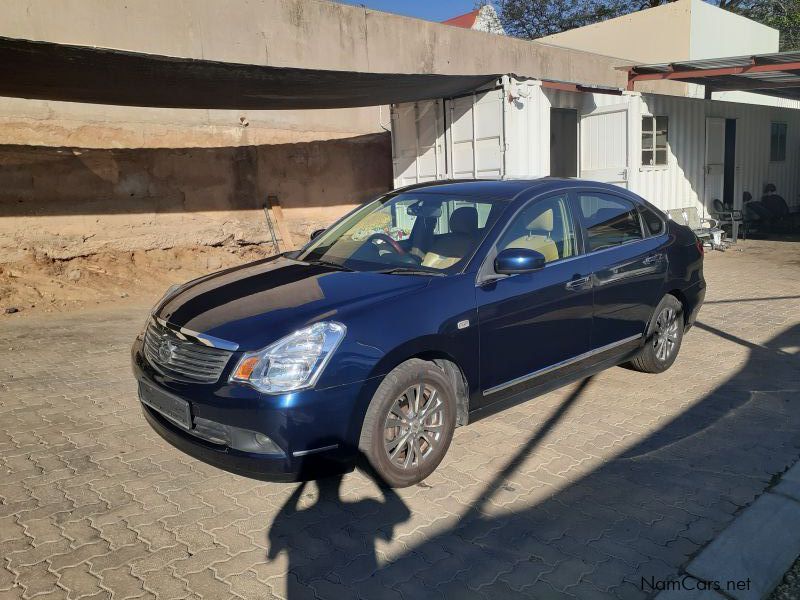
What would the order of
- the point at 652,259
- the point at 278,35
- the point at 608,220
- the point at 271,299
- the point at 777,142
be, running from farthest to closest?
the point at 777,142 < the point at 278,35 < the point at 652,259 < the point at 608,220 < the point at 271,299

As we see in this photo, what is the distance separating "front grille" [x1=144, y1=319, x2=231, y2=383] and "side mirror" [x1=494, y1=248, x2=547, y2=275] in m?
1.71

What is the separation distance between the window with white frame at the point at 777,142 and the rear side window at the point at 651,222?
45.9 ft

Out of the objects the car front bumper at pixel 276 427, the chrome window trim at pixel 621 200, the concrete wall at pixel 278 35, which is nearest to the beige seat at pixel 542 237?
the chrome window trim at pixel 621 200

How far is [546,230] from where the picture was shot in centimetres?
444

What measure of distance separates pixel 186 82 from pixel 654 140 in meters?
8.98

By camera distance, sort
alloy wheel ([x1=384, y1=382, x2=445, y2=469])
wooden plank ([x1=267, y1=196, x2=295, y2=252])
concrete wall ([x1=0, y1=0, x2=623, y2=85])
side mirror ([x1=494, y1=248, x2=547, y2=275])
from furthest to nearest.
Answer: wooden plank ([x1=267, y1=196, x2=295, y2=252]) < concrete wall ([x1=0, y1=0, x2=623, y2=85]) < side mirror ([x1=494, y1=248, x2=547, y2=275]) < alloy wheel ([x1=384, y1=382, x2=445, y2=469])

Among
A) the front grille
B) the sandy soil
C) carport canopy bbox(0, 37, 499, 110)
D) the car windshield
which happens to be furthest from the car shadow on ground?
the sandy soil

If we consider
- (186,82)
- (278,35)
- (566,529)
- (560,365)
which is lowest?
(566,529)

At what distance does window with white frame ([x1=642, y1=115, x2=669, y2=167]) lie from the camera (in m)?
12.1

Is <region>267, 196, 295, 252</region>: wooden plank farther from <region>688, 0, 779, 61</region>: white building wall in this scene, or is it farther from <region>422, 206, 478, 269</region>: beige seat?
<region>688, 0, 779, 61</region>: white building wall

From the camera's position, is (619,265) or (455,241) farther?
(619,265)

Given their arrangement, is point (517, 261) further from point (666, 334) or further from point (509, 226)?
point (666, 334)

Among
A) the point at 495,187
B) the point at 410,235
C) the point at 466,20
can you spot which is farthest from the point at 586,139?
the point at 466,20

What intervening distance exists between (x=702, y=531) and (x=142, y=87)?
705 cm
